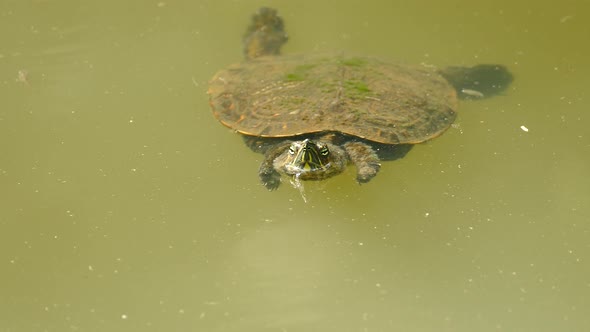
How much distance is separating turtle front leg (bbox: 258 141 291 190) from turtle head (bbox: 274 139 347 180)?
3 centimetres

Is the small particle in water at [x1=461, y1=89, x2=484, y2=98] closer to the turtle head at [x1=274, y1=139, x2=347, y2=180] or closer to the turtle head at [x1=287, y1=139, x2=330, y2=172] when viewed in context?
the turtle head at [x1=274, y1=139, x2=347, y2=180]

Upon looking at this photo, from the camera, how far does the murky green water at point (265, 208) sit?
269 cm

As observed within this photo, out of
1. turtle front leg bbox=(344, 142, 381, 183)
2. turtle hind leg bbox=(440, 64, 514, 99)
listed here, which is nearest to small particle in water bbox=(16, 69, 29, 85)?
turtle front leg bbox=(344, 142, 381, 183)

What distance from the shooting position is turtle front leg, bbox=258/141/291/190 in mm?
3148

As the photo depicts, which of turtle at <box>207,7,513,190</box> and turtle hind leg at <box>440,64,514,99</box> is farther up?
turtle at <box>207,7,513,190</box>

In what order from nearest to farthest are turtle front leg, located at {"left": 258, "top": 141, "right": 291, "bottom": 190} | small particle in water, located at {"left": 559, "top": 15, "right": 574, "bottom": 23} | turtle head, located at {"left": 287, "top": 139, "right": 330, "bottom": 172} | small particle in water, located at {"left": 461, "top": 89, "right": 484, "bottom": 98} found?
turtle head, located at {"left": 287, "top": 139, "right": 330, "bottom": 172} < turtle front leg, located at {"left": 258, "top": 141, "right": 291, "bottom": 190} < small particle in water, located at {"left": 461, "top": 89, "right": 484, "bottom": 98} < small particle in water, located at {"left": 559, "top": 15, "right": 574, "bottom": 23}

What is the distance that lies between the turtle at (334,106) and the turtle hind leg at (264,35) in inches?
7.4

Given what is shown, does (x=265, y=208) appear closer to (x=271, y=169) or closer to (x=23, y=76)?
(x=271, y=169)

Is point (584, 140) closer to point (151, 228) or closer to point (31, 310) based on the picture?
point (151, 228)

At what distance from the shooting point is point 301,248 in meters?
2.91

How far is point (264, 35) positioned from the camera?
13.6ft

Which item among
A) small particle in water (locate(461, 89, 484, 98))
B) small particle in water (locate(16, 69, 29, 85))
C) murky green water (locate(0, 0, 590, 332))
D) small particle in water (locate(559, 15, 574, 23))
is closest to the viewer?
murky green water (locate(0, 0, 590, 332))

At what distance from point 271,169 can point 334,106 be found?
445mm

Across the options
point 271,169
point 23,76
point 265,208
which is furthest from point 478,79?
point 23,76
